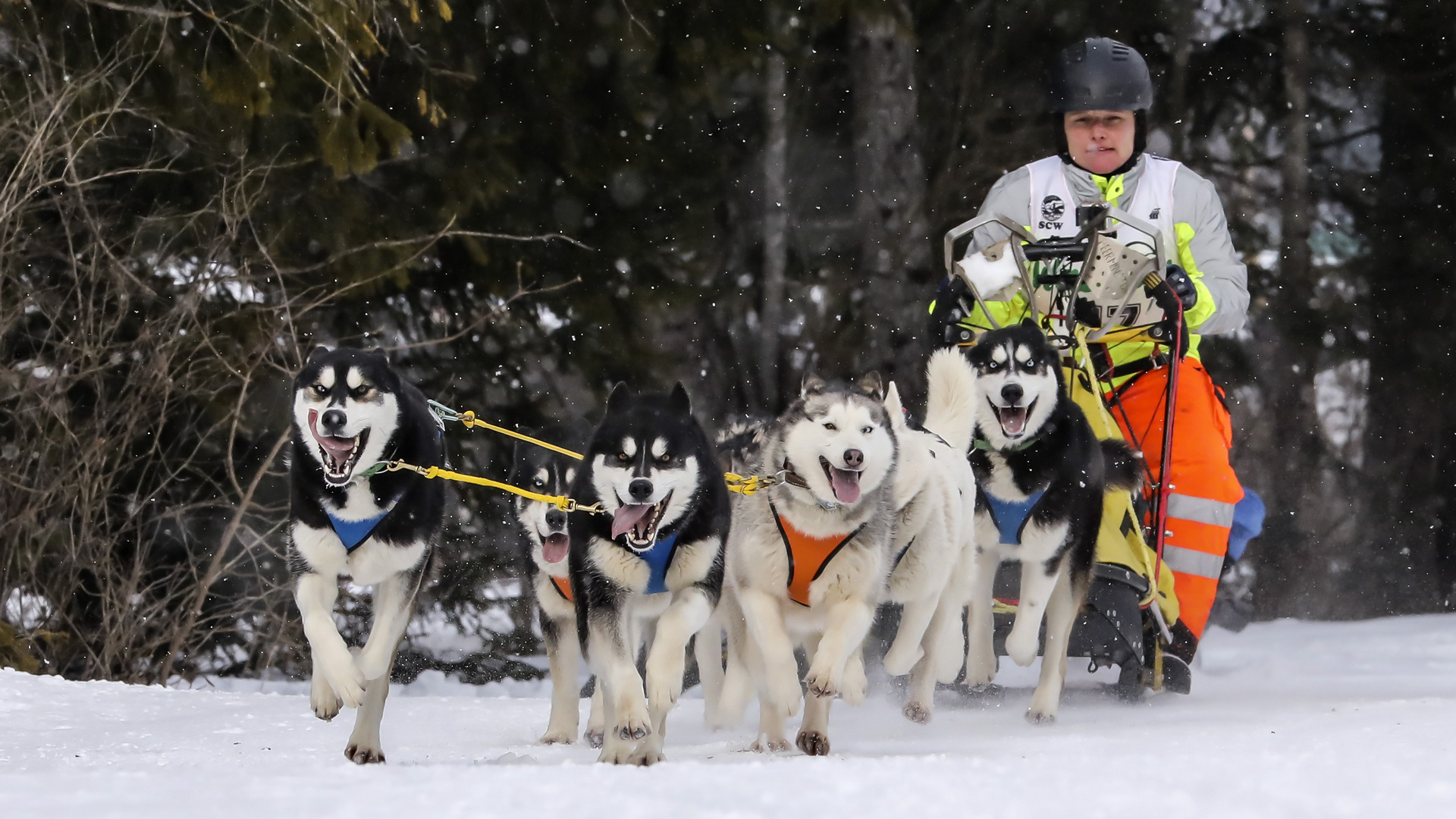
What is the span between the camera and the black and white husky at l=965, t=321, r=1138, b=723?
166 inches

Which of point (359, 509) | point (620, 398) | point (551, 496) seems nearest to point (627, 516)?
point (620, 398)

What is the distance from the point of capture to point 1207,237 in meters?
4.91

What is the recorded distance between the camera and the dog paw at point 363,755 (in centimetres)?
332

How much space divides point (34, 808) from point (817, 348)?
7171 mm

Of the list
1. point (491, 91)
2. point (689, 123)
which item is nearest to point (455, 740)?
point (491, 91)

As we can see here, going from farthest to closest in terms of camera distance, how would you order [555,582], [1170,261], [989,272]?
1. [1170,261]
2. [989,272]
3. [555,582]

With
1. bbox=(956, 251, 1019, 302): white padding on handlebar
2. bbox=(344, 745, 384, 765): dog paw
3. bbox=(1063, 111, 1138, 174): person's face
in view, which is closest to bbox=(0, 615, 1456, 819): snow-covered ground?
bbox=(344, 745, 384, 765): dog paw

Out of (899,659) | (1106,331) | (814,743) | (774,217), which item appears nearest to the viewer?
(814,743)

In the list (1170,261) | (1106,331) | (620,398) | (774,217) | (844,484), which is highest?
(774,217)

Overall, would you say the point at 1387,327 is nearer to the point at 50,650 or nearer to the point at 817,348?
the point at 817,348

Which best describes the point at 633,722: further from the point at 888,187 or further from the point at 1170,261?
the point at 888,187

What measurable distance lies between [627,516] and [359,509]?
58 centimetres

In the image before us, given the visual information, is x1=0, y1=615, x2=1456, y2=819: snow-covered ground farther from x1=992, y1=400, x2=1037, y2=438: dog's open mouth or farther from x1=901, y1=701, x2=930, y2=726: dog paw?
x1=992, y1=400, x2=1037, y2=438: dog's open mouth

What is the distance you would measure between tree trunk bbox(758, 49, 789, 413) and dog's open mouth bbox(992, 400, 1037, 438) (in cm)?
534
